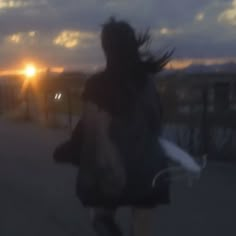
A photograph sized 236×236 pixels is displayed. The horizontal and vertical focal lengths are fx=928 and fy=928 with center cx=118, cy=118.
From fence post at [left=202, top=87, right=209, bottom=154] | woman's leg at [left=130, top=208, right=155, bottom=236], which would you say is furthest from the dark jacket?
fence post at [left=202, top=87, right=209, bottom=154]

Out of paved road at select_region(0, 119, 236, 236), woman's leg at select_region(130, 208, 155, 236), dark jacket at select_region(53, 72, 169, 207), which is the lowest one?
paved road at select_region(0, 119, 236, 236)

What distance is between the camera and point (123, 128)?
241 inches

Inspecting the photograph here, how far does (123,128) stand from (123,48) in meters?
0.54

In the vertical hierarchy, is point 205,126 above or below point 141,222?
below

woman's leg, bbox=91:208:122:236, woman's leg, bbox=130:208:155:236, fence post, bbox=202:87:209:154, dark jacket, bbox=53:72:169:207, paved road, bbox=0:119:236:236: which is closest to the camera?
dark jacket, bbox=53:72:169:207

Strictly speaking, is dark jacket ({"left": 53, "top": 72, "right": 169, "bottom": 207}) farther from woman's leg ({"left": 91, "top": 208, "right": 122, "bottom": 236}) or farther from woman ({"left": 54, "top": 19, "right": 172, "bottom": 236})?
woman's leg ({"left": 91, "top": 208, "right": 122, "bottom": 236})

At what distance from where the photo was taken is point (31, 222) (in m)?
10.4

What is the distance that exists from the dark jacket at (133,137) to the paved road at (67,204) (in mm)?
3410

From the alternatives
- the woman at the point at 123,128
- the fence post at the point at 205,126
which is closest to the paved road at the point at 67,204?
the fence post at the point at 205,126

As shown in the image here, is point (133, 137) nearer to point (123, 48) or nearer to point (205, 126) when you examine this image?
point (123, 48)

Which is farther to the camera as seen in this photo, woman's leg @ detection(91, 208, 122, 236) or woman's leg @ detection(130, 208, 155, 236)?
woman's leg @ detection(130, 208, 155, 236)

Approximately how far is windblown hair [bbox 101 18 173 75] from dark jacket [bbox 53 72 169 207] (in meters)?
0.11

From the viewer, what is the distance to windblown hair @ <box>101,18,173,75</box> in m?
6.20

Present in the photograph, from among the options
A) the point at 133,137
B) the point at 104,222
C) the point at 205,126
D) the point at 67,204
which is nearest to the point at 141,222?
the point at 104,222
